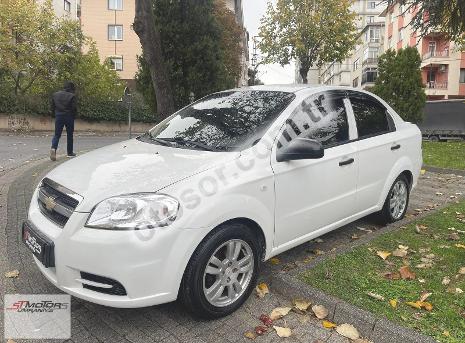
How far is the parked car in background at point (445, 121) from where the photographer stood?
21.7 m

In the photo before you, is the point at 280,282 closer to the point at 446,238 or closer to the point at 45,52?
the point at 446,238

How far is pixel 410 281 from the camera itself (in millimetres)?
3447

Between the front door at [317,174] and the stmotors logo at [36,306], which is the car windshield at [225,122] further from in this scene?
the stmotors logo at [36,306]

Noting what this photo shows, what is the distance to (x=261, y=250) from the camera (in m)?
3.24

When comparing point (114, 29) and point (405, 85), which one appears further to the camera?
point (114, 29)

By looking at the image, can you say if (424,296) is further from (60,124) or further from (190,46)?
(60,124)

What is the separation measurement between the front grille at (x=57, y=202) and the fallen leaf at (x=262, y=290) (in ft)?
5.16

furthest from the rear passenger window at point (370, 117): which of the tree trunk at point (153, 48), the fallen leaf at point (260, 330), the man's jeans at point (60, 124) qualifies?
the man's jeans at point (60, 124)

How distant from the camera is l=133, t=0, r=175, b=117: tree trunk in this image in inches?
267

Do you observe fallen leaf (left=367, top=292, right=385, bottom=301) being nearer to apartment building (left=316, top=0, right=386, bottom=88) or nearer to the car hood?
the car hood

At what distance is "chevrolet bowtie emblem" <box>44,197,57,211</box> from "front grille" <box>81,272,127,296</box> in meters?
0.58

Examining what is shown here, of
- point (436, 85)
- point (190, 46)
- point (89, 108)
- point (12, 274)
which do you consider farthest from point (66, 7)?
point (12, 274)

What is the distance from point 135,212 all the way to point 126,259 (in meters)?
0.29

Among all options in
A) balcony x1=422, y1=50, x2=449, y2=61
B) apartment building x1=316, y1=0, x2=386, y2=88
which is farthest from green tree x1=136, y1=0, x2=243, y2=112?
apartment building x1=316, y1=0, x2=386, y2=88
